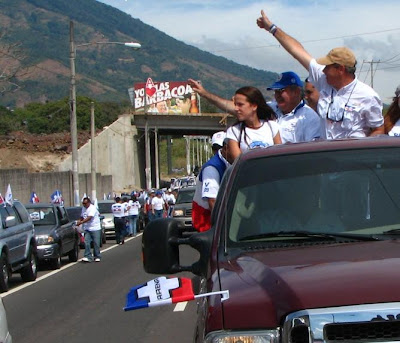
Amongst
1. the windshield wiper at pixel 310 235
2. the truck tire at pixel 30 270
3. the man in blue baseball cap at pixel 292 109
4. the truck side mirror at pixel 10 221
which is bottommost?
the truck tire at pixel 30 270

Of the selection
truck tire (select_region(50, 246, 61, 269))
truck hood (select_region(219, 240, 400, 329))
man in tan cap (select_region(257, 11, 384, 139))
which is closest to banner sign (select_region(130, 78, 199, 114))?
truck tire (select_region(50, 246, 61, 269))

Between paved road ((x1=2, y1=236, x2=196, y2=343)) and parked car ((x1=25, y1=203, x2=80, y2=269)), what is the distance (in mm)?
1160

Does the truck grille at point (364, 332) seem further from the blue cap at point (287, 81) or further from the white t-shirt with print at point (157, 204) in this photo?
the white t-shirt with print at point (157, 204)

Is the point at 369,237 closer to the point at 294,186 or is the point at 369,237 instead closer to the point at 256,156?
the point at 294,186

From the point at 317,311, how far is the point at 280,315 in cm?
19

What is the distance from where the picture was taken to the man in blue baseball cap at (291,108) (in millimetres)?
7535

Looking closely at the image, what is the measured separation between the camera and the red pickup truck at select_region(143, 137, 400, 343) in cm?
363

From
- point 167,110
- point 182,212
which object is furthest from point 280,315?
point 167,110

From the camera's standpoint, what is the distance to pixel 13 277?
65.7ft

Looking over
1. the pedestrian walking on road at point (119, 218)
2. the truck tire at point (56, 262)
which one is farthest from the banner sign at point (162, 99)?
the truck tire at point (56, 262)

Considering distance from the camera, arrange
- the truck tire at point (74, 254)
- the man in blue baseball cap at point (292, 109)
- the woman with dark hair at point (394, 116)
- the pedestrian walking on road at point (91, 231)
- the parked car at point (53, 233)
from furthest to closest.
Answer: the truck tire at point (74, 254) → the pedestrian walking on road at point (91, 231) → the parked car at point (53, 233) → the man in blue baseball cap at point (292, 109) → the woman with dark hair at point (394, 116)

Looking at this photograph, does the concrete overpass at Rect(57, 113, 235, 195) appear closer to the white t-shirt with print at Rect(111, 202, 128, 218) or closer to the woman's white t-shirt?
the white t-shirt with print at Rect(111, 202, 128, 218)

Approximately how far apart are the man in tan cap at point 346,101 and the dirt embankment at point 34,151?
164 ft

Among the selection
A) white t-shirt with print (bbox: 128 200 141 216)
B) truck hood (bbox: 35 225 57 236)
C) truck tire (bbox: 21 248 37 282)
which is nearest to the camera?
truck tire (bbox: 21 248 37 282)
